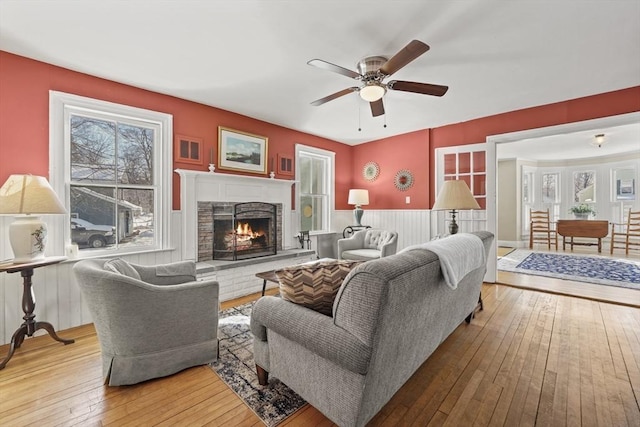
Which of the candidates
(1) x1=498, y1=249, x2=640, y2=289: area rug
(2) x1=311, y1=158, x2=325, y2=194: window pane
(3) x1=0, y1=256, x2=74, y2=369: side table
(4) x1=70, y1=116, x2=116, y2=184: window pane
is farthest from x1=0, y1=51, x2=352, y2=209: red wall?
(1) x1=498, y1=249, x2=640, y2=289: area rug

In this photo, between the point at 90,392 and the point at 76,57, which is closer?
the point at 90,392

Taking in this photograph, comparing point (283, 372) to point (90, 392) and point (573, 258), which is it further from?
point (573, 258)

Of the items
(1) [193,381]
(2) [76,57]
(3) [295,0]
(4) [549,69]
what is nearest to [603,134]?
(4) [549,69]

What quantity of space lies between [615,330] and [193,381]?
11.6 feet

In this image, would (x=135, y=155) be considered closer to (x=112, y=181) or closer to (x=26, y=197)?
(x=112, y=181)

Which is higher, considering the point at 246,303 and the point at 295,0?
the point at 295,0

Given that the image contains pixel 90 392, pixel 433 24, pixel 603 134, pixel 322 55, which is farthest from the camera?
pixel 603 134

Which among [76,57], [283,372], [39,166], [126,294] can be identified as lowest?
[283,372]

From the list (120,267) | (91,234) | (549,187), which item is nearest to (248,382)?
(120,267)

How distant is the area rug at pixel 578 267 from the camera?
13.3 feet

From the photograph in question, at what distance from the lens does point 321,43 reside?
2301 millimetres

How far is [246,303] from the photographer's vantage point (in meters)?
3.28

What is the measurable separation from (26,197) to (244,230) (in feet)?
7.33

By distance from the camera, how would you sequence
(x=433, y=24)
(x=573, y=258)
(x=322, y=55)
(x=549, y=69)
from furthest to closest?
(x=573, y=258) < (x=549, y=69) < (x=322, y=55) < (x=433, y=24)
